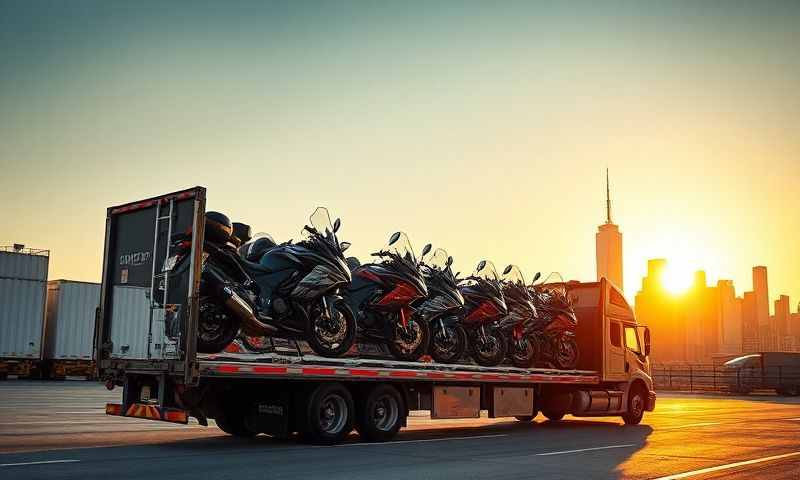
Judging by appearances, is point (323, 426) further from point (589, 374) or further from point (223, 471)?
point (589, 374)

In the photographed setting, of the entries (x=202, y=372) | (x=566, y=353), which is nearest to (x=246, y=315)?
(x=202, y=372)

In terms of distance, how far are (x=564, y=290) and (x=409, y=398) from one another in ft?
21.5

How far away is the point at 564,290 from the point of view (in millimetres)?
18750

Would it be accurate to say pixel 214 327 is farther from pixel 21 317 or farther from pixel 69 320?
pixel 69 320

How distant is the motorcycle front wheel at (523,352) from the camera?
659 inches

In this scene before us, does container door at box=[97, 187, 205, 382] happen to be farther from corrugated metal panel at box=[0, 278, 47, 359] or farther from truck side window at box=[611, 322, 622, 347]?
corrugated metal panel at box=[0, 278, 47, 359]

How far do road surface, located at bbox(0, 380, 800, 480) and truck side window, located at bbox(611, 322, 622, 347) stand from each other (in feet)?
7.15

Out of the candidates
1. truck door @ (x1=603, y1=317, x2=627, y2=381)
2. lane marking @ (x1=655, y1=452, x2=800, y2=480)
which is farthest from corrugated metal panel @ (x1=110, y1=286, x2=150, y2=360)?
truck door @ (x1=603, y1=317, x2=627, y2=381)

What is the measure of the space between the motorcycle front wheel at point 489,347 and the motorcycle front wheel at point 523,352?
485 millimetres

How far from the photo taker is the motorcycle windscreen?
10.5 meters

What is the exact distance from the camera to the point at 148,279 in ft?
36.4

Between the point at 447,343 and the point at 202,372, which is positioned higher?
the point at 447,343

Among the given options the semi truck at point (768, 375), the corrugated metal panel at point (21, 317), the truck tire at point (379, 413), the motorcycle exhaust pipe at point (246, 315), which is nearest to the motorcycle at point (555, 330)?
the truck tire at point (379, 413)

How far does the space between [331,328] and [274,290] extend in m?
1.11
